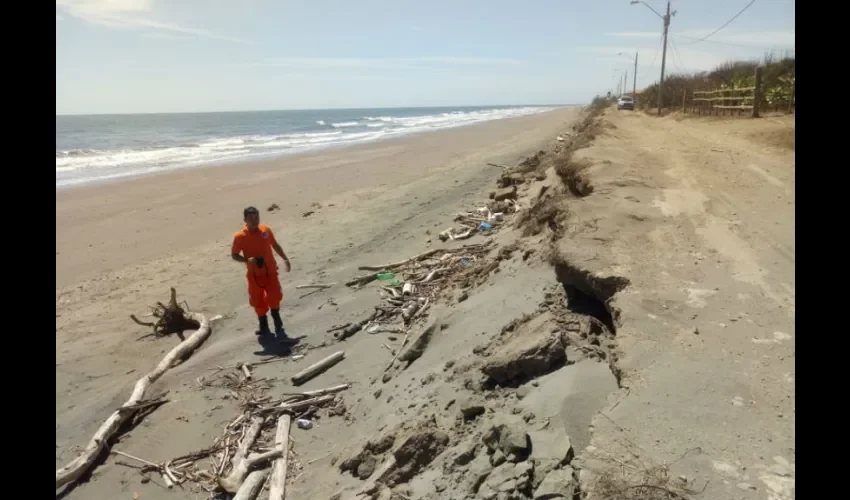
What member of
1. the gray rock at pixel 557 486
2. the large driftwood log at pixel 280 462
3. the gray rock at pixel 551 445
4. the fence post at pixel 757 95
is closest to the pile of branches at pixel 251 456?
the large driftwood log at pixel 280 462

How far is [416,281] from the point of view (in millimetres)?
7988

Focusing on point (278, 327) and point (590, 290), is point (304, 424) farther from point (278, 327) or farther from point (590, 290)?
point (590, 290)

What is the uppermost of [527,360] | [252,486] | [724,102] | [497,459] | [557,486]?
[724,102]

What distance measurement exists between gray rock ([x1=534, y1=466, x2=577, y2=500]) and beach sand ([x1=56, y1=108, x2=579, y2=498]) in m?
3.46

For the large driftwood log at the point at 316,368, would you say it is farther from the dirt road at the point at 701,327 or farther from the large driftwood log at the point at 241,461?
the dirt road at the point at 701,327

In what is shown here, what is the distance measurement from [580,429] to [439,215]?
30.7 ft

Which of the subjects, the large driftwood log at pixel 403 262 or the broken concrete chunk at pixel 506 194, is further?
the broken concrete chunk at pixel 506 194

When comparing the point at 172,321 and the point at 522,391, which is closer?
the point at 522,391

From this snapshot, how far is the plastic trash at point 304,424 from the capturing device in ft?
16.6

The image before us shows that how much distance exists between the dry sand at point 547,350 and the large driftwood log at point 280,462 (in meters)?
0.09

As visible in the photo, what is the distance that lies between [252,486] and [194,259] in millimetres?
7787

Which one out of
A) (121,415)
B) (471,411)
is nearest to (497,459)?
(471,411)
